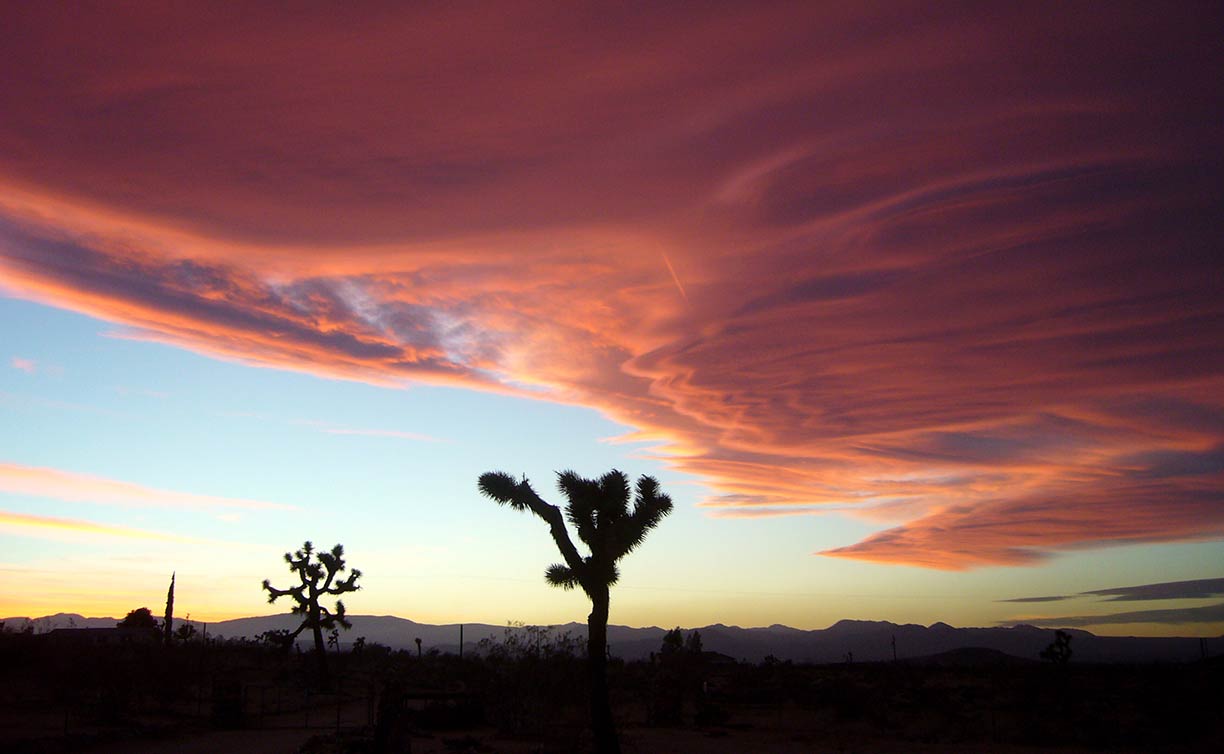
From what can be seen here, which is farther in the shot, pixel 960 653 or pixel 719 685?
pixel 960 653

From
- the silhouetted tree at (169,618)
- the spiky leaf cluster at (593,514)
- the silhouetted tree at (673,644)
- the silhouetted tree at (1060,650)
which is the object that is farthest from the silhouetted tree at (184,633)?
the silhouetted tree at (1060,650)

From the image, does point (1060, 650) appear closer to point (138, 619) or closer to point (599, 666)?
point (599, 666)

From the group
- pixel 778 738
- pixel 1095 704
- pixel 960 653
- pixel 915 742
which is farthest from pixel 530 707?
pixel 960 653

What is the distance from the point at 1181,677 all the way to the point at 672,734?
27.2 metres

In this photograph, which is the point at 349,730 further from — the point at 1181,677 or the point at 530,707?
the point at 1181,677

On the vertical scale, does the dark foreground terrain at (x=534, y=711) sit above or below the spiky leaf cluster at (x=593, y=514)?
below

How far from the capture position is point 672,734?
30891 mm

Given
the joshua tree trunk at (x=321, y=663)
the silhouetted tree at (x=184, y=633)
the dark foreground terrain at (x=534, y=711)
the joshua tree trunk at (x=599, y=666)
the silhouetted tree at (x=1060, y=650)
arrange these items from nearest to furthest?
the joshua tree trunk at (x=599, y=666) < the dark foreground terrain at (x=534, y=711) < the joshua tree trunk at (x=321, y=663) < the silhouetted tree at (x=1060, y=650) < the silhouetted tree at (x=184, y=633)

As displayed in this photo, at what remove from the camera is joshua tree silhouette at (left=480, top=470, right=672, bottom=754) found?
2253cm

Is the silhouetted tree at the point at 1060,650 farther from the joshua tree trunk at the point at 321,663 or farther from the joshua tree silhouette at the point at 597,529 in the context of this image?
the joshua tree trunk at the point at 321,663

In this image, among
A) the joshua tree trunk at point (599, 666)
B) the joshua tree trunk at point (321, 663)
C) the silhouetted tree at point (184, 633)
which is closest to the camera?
the joshua tree trunk at point (599, 666)

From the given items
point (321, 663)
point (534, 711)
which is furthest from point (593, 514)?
point (321, 663)

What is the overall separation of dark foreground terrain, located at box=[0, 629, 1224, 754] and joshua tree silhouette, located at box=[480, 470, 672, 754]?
9.31 ft

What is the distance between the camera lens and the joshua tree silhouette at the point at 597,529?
22531 mm
